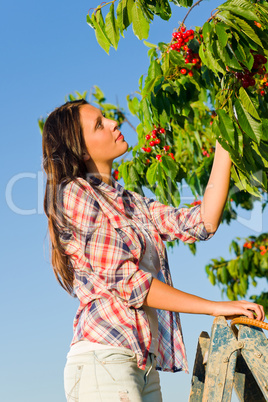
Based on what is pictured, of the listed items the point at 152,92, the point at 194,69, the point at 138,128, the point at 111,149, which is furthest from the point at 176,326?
the point at 138,128

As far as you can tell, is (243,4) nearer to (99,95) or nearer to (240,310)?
(240,310)

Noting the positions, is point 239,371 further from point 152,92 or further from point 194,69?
point 194,69

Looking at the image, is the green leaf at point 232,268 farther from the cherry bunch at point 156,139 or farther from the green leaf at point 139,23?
the green leaf at point 139,23

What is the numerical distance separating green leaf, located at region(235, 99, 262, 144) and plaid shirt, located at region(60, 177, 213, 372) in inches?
20.7

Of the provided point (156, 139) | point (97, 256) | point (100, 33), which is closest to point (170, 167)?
point (156, 139)

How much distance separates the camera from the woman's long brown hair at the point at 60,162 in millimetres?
1734

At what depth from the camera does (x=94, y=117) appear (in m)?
1.89

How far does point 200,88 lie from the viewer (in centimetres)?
303

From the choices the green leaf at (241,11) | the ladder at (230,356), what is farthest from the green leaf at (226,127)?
the ladder at (230,356)

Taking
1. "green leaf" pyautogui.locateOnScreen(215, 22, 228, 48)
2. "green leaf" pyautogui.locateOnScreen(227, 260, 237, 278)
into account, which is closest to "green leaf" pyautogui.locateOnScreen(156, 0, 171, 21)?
"green leaf" pyautogui.locateOnScreen(215, 22, 228, 48)

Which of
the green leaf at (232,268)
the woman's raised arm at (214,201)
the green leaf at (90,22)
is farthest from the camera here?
the green leaf at (232,268)

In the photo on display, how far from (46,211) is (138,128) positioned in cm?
181

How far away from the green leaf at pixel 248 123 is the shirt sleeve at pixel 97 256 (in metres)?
0.67

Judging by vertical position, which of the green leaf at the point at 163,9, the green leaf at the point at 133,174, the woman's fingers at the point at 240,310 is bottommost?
the woman's fingers at the point at 240,310
